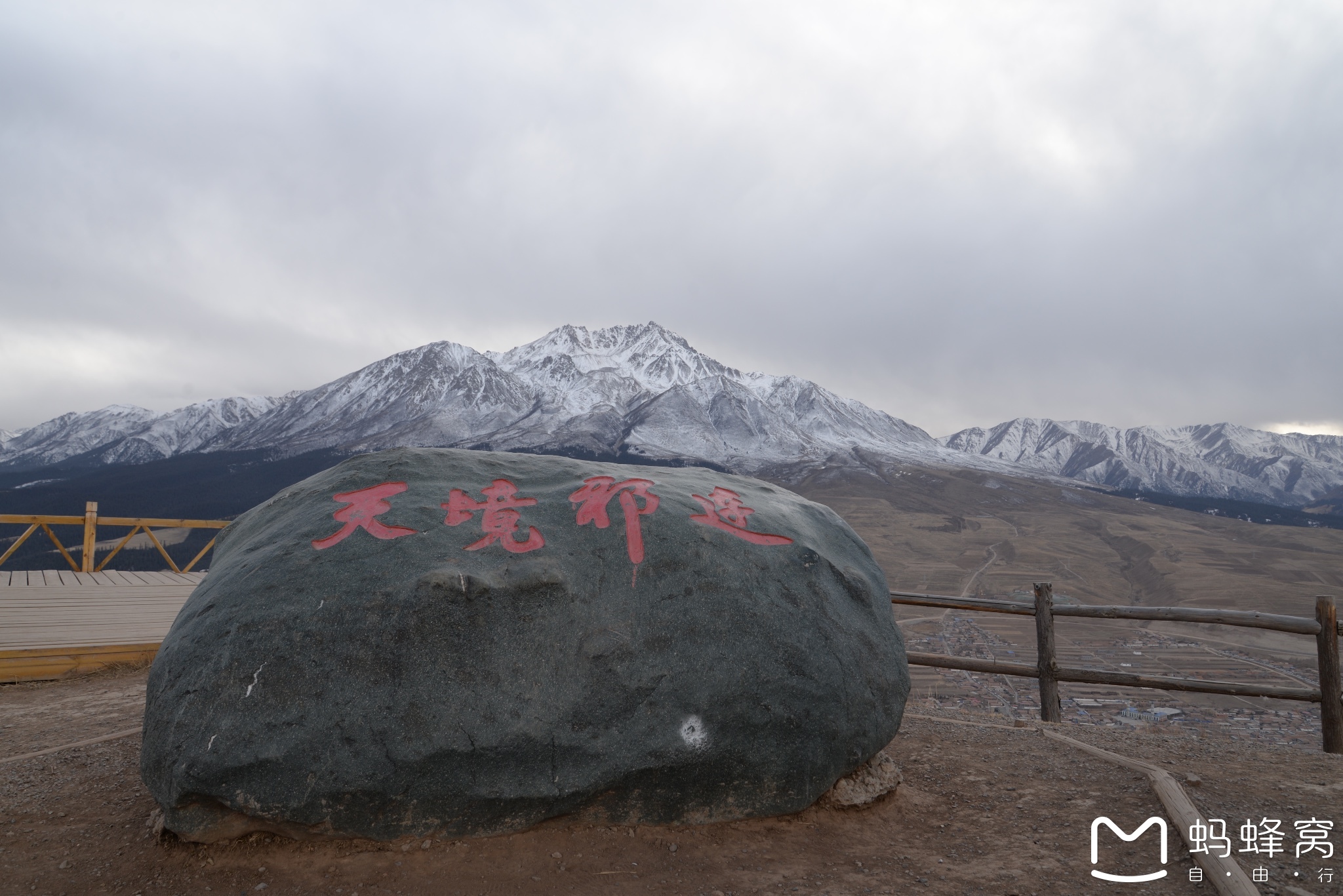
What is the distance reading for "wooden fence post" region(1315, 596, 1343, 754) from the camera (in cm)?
566

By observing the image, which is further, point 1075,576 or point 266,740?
point 1075,576

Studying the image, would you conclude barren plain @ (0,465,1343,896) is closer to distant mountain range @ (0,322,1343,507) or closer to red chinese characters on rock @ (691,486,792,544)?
red chinese characters on rock @ (691,486,792,544)

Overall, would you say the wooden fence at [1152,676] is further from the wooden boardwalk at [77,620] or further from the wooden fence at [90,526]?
the wooden fence at [90,526]

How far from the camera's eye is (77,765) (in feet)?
15.4

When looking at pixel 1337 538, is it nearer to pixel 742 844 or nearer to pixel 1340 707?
pixel 1340 707

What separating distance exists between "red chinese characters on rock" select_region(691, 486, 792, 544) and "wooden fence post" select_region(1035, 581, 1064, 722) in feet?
11.7

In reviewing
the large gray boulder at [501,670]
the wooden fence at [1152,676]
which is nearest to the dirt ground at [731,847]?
the large gray boulder at [501,670]

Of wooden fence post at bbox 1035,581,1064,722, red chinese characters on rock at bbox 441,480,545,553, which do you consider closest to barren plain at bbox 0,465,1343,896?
wooden fence post at bbox 1035,581,1064,722

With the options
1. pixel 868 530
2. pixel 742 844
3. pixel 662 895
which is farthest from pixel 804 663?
pixel 868 530

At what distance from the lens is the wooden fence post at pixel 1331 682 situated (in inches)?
223

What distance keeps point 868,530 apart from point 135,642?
45818 millimetres

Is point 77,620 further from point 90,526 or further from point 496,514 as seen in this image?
point 496,514

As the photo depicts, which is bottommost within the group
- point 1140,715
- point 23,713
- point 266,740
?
point 1140,715

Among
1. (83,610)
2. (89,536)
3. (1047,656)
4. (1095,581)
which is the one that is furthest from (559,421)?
(1047,656)
